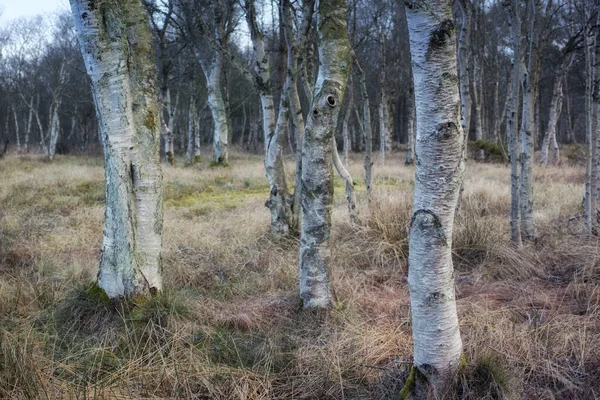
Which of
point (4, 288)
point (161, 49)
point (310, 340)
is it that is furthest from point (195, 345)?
A: point (161, 49)

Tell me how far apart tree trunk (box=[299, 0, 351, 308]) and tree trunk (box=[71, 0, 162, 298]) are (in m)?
1.25

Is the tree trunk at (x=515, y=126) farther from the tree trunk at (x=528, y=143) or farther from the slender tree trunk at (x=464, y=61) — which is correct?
the slender tree trunk at (x=464, y=61)

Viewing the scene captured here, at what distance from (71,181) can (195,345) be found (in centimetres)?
963

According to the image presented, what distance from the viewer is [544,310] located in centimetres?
341

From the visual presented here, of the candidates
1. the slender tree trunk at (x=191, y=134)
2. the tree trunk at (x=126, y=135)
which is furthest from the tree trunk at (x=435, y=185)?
the slender tree trunk at (x=191, y=134)

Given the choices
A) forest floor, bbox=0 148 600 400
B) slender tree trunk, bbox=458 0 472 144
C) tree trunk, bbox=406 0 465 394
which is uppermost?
slender tree trunk, bbox=458 0 472 144

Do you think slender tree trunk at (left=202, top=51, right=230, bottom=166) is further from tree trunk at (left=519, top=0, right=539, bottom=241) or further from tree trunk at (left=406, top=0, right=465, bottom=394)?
tree trunk at (left=406, top=0, right=465, bottom=394)

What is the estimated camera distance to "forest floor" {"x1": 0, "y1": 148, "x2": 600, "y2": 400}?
2541 mm

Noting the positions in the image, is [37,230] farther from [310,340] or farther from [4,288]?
[310,340]

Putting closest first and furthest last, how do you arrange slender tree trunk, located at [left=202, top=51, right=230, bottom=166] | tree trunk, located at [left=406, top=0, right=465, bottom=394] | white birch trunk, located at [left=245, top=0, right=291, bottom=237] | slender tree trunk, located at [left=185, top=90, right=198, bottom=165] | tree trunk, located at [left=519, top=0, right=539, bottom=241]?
tree trunk, located at [left=406, top=0, right=465, bottom=394], tree trunk, located at [left=519, top=0, right=539, bottom=241], white birch trunk, located at [left=245, top=0, right=291, bottom=237], slender tree trunk, located at [left=202, top=51, right=230, bottom=166], slender tree trunk, located at [left=185, top=90, right=198, bottom=165]

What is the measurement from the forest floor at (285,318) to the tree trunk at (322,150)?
0.27 m

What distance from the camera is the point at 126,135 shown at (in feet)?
11.5

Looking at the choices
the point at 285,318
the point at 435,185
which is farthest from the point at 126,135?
the point at 435,185

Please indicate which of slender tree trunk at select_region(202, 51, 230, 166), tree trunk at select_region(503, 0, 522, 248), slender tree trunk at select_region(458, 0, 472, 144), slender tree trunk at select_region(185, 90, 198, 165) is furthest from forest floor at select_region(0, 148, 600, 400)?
slender tree trunk at select_region(185, 90, 198, 165)
